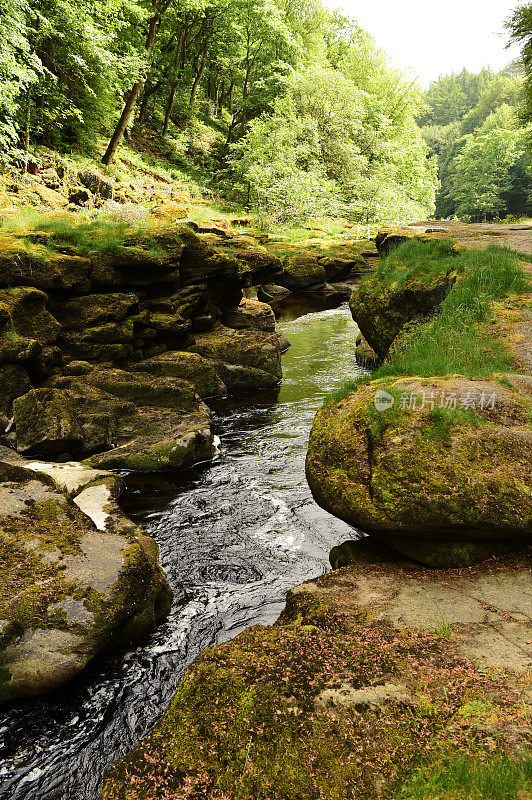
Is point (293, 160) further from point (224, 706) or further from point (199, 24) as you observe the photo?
point (224, 706)

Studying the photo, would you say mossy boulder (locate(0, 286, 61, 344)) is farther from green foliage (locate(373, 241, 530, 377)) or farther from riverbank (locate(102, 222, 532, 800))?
riverbank (locate(102, 222, 532, 800))

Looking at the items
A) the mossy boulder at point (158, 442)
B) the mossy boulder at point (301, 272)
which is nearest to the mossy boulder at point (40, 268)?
the mossy boulder at point (158, 442)

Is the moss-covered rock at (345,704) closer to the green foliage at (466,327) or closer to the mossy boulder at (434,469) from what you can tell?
the mossy boulder at (434,469)

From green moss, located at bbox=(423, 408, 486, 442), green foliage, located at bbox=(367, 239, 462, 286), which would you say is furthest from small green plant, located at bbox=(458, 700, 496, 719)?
green foliage, located at bbox=(367, 239, 462, 286)

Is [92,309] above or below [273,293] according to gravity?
above

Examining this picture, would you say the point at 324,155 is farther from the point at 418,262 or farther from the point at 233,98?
the point at 418,262

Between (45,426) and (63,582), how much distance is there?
4211mm

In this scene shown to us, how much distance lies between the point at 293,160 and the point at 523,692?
3538 cm

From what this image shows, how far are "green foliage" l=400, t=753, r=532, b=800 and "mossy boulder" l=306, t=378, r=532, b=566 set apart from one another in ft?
6.41

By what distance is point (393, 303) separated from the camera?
32.6ft

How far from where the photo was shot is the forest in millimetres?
19719

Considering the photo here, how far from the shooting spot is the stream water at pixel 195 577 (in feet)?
11.8

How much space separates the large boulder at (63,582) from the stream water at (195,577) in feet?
0.91

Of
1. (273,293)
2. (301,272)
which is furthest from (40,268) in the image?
(301,272)
